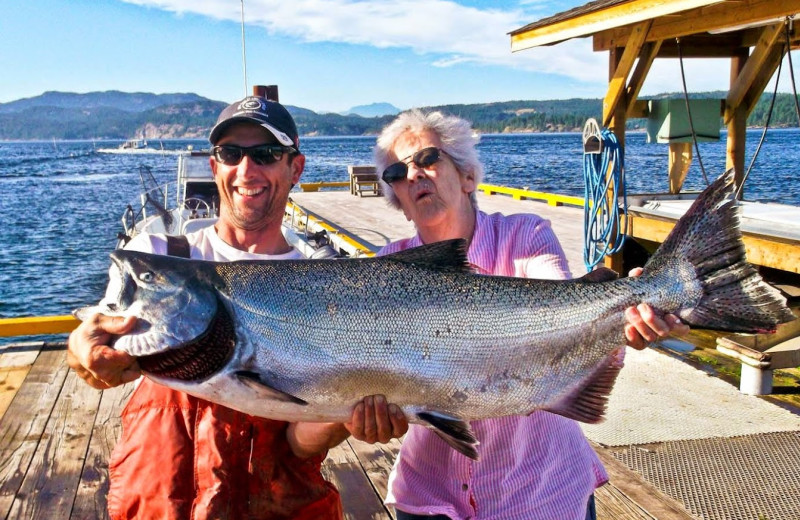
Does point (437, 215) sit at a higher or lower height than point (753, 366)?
higher

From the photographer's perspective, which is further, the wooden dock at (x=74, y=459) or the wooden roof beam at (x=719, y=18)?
the wooden roof beam at (x=719, y=18)

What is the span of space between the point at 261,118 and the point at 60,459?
283 cm

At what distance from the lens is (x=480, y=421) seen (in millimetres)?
2656

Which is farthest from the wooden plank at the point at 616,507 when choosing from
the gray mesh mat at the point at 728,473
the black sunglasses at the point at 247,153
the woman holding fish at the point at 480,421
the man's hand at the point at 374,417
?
the black sunglasses at the point at 247,153

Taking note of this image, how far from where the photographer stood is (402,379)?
96.9 inches

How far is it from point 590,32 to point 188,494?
693cm

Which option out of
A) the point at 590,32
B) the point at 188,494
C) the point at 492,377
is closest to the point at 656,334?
the point at 492,377

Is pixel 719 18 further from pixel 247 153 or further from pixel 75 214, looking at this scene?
pixel 75 214

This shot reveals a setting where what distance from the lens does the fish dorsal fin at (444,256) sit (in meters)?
2.59

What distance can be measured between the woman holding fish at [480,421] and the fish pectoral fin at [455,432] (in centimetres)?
22

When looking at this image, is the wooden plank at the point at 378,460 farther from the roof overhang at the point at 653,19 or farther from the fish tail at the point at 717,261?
the roof overhang at the point at 653,19

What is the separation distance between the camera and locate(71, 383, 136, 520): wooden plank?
12.4 ft

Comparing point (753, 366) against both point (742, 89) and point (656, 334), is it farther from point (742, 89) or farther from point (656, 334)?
point (742, 89)

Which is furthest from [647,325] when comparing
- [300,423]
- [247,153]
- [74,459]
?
[74,459]
